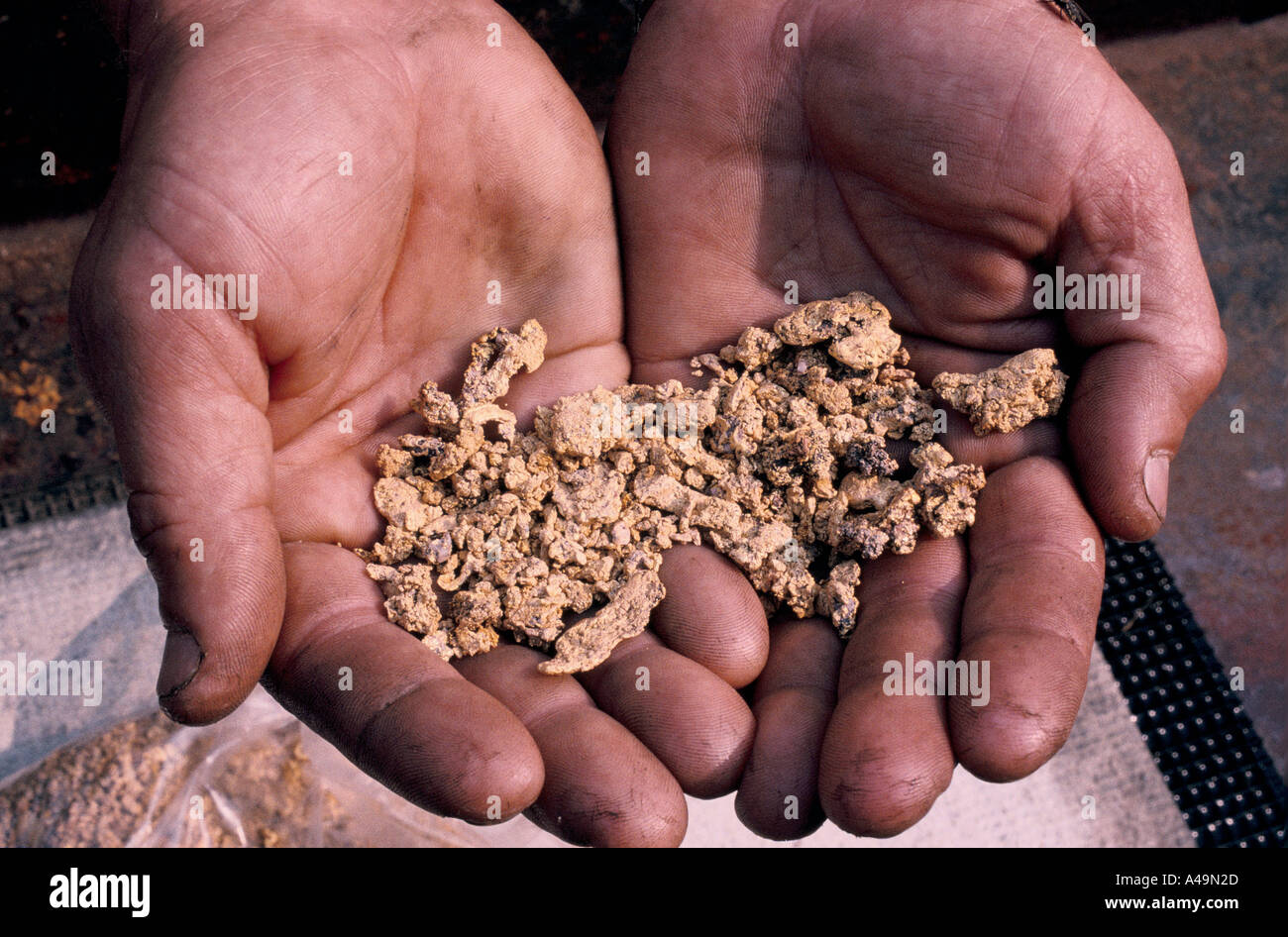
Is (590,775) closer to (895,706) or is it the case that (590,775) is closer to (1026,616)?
(895,706)

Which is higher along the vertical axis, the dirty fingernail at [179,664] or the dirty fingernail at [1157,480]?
the dirty fingernail at [1157,480]

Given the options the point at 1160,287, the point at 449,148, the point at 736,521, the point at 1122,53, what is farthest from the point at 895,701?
the point at 1122,53

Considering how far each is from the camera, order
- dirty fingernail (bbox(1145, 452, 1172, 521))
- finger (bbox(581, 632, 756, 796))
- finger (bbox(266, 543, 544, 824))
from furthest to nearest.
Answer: dirty fingernail (bbox(1145, 452, 1172, 521)) → finger (bbox(581, 632, 756, 796)) → finger (bbox(266, 543, 544, 824))

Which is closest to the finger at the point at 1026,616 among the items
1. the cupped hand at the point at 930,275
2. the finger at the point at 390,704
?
the cupped hand at the point at 930,275

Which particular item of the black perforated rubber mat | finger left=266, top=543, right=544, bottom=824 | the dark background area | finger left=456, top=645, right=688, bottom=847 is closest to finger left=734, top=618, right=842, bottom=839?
finger left=456, top=645, right=688, bottom=847

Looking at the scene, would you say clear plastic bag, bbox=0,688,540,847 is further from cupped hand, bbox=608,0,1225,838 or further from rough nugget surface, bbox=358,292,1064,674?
cupped hand, bbox=608,0,1225,838

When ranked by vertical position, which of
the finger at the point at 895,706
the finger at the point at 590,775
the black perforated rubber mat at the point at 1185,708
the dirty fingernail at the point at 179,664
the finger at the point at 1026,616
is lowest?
the black perforated rubber mat at the point at 1185,708

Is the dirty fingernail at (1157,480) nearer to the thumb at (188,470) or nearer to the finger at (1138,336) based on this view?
the finger at (1138,336)
